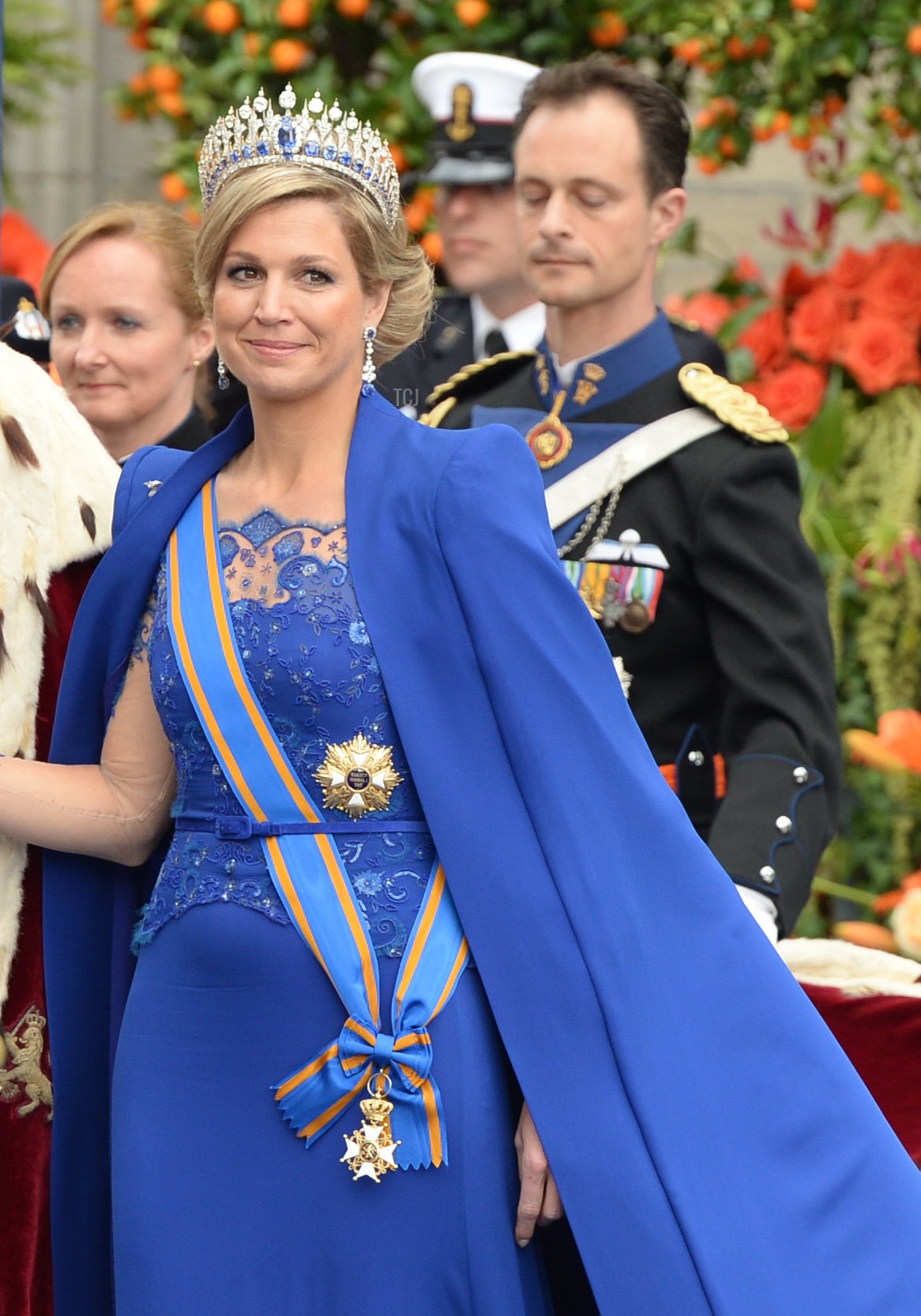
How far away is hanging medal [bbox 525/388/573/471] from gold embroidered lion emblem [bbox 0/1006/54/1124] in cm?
112

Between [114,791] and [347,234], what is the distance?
2.24ft

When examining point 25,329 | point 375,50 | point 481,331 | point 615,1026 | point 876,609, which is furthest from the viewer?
point 375,50

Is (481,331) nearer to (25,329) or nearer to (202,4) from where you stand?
(202,4)

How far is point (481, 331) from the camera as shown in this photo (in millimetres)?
4664

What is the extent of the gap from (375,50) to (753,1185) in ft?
13.9

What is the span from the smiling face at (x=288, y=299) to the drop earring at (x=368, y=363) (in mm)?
58

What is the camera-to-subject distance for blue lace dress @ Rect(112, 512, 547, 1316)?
203cm

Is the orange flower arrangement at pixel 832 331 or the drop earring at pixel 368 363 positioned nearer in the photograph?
the drop earring at pixel 368 363

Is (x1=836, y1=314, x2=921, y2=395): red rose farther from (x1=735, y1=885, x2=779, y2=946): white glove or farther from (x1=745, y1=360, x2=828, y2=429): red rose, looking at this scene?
(x1=735, y1=885, x2=779, y2=946): white glove

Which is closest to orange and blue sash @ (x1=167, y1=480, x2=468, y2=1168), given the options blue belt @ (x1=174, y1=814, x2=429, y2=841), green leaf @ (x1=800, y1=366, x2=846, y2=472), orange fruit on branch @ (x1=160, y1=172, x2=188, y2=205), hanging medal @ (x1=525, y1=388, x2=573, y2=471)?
blue belt @ (x1=174, y1=814, x2=429, y2=841)

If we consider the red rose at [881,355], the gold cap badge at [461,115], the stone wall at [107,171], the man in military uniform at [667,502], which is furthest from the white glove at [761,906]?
the stone wall at [107,171]

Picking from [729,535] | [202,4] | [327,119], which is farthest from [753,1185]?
[202,4]

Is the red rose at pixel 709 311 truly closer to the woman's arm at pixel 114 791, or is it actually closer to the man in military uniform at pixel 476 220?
the man in military uniform at pixel 476 220

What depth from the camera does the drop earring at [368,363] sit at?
221 centimetres
